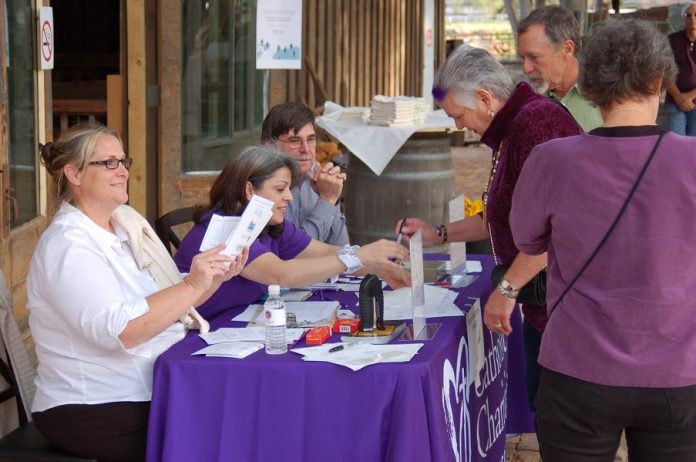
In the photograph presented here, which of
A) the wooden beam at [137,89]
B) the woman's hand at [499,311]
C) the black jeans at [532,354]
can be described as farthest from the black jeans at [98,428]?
the wooden beam at [137,89]

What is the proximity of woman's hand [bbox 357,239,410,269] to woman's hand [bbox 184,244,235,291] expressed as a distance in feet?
2.83

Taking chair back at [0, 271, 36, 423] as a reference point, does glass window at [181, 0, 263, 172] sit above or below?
above

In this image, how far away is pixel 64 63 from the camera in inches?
389

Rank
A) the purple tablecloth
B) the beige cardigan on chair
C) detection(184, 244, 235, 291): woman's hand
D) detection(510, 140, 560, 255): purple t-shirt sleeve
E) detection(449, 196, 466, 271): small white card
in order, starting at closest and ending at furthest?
detection(510, 140, 560, 255): purple t-shirt sleeve < the purple tablecloth < detection(184, 244, 235, 291): woman's hand < the beige cardigan on chair < detection(449, 196, 466, 271): small white card

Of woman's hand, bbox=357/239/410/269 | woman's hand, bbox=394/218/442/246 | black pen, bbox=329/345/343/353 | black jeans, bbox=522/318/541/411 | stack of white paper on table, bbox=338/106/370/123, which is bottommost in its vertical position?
black jeans, bbox=522/318/541/411

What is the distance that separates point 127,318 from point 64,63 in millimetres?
7690

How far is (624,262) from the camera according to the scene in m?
2.21

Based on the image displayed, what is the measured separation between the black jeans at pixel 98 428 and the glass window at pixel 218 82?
403 cm

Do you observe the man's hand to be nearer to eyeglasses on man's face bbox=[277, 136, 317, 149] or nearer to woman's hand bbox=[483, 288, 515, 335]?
eyeglasses on man's face bbox=[277, 136, 317, 149]

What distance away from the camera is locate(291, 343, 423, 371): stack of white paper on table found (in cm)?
270

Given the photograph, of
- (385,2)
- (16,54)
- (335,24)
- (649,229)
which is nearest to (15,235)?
(16,54)

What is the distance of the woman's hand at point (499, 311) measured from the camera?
9.71 ft

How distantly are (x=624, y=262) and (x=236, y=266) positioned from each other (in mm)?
1274

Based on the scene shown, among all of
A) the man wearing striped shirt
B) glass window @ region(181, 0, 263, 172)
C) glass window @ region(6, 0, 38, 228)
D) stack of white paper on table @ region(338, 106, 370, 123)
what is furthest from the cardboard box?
stack of white paper on table @ region(338, 106, 370, 123)
